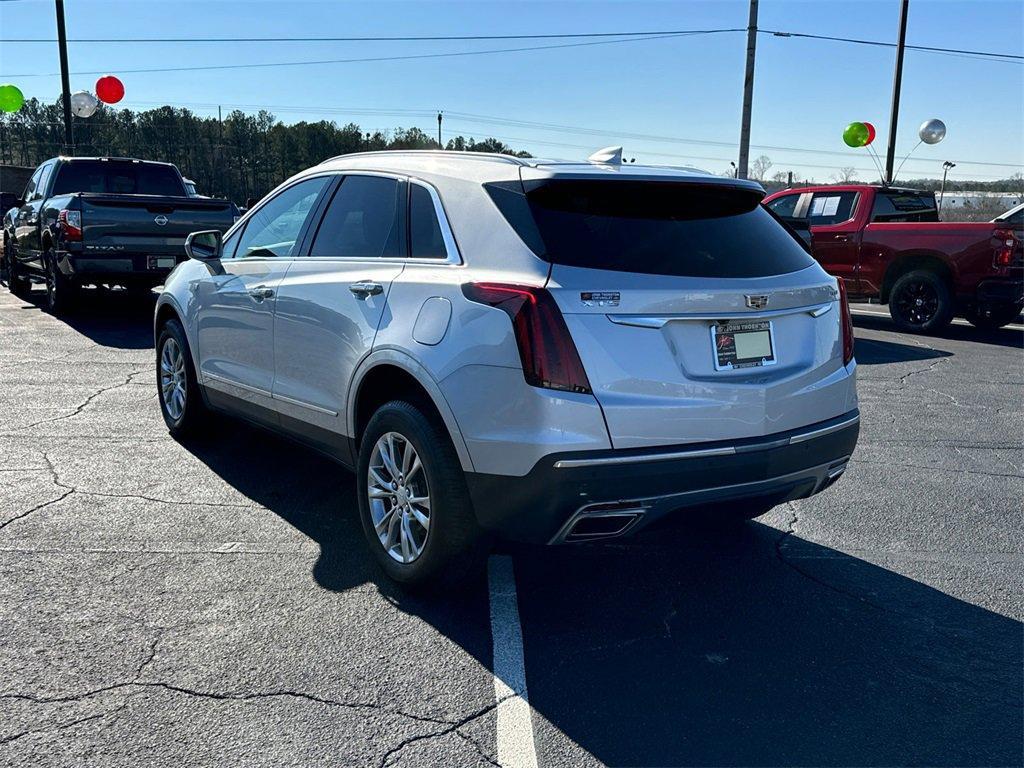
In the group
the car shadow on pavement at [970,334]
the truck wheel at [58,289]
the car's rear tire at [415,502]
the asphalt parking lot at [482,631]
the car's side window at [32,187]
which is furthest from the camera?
the car's side window at [32,187]

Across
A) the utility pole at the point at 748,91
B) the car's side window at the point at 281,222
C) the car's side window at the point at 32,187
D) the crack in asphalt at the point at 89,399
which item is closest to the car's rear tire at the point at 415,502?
the car's side window at the point at 281,222

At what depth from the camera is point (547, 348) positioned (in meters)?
3.35

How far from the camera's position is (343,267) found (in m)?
4.46

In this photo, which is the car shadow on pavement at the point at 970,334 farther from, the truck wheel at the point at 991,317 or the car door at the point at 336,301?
the car door at the point at 336,301

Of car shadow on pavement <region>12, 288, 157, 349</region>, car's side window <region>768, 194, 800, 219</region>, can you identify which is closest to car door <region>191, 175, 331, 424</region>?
car shadow on pavement <region>12, 288, 157, 349</region>

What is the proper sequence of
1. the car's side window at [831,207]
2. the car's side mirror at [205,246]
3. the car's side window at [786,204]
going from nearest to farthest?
the car's side mirror at [205,246], the car's side window at [831,207], the car's side window at [786,204]

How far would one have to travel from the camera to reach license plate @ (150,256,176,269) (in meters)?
11.7

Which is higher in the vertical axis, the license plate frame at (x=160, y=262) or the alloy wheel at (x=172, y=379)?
the license plate frame at (x=160, y=262)

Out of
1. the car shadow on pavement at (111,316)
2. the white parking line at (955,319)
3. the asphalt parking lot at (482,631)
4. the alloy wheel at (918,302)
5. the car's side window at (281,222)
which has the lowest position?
the white parking line at (955,319)

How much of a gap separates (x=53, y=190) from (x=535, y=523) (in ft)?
40.2

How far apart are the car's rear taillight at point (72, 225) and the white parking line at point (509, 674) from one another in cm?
916

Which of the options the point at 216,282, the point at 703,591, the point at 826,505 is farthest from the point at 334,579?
the point at 826,505

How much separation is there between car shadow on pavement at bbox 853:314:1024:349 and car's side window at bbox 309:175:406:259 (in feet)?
30.7

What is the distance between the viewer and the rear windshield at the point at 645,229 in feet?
11.7
